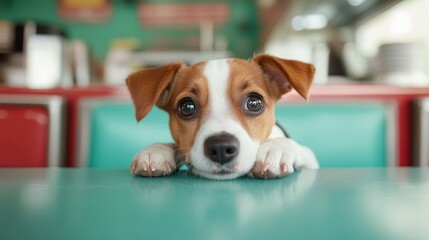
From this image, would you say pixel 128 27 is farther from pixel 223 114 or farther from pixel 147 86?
pixel 223 114

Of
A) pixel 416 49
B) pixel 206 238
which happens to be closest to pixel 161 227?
pixel 206 238

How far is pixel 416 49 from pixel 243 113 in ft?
4.68

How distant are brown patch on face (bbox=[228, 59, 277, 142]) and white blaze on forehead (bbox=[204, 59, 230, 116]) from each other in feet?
0.06

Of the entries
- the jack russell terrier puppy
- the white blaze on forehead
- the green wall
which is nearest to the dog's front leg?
the jack russell terrier puppy

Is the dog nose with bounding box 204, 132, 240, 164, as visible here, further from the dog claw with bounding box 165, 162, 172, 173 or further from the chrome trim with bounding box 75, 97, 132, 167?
the chrome trim with bounding box 75, 97, 132, 167

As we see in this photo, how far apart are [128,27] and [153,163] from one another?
420cm

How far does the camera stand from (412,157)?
1.88m

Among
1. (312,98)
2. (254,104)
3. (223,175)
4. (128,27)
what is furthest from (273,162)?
(128,27)

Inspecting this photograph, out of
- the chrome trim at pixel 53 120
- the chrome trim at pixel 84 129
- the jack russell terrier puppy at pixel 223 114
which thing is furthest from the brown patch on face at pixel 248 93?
the chrome trim at pixel 53 120

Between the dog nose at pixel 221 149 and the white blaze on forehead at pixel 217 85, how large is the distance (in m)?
0.14

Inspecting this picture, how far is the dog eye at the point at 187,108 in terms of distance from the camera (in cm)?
119

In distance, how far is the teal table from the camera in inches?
21.3

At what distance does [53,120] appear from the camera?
1.78 metres

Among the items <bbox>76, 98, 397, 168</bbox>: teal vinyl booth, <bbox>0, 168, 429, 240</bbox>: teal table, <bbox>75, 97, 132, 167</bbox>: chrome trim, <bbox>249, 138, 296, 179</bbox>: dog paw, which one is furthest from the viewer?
<bbox>75, 97, 132, 167</bbox>: chrome trim
